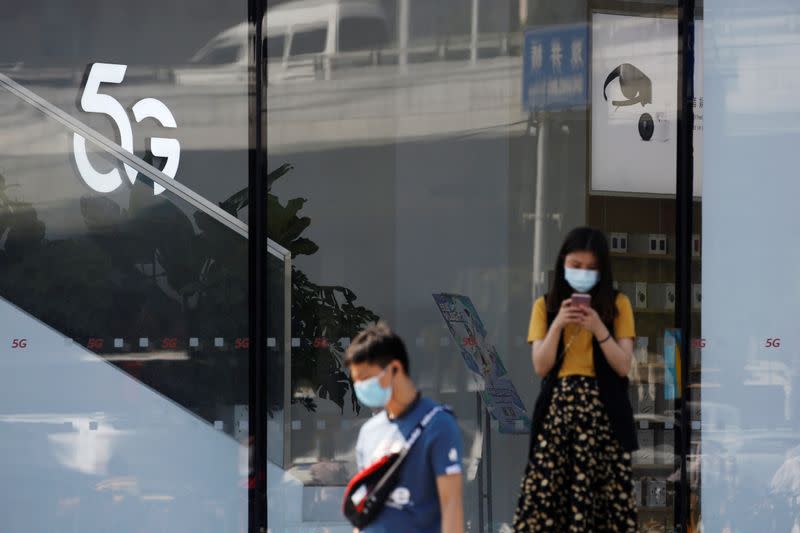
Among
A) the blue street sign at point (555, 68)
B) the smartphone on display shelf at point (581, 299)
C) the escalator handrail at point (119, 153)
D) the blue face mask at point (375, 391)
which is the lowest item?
the blue face mask at point (375, 391)

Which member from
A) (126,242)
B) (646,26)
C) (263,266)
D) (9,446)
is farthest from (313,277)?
(646,26)

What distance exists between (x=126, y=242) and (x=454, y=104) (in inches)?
84.8

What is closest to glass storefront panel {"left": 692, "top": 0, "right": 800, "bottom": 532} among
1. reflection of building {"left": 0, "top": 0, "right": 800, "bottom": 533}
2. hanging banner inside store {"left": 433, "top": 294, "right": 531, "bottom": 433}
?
reflection of building {"left": 0, "top": 0, "right": 800, "bottom": 533}

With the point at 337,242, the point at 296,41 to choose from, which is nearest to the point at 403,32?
the point at 296,41

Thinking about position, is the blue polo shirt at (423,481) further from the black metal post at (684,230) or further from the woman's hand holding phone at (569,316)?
the black metal post at (684,230)

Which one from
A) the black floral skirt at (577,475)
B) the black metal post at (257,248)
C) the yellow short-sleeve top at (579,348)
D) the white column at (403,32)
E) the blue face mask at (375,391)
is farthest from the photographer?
the white column at (403,32)

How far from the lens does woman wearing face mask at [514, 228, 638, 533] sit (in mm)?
5508

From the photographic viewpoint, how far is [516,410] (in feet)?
26.5

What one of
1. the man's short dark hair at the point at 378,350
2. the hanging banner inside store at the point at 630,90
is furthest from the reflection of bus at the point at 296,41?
the man's short dark hair at the point at 378,350

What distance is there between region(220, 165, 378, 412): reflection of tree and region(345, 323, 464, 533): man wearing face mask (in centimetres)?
309

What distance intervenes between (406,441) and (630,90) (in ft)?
13.7

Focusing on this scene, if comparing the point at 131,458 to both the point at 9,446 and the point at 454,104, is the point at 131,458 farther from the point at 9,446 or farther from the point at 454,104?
the point at 454,104

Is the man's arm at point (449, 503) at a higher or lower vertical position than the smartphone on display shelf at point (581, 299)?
lower

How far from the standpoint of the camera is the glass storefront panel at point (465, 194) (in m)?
7.90
